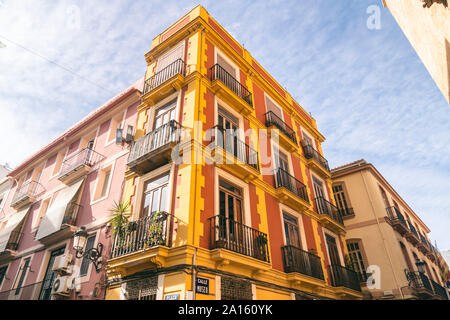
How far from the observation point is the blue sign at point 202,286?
23.3 feet

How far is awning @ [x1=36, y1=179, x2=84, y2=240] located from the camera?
11.8m

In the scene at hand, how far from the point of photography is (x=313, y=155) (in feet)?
53.6

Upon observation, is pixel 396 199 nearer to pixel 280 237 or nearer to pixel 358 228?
pixel 358 228

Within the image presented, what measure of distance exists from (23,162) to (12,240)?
5.86m

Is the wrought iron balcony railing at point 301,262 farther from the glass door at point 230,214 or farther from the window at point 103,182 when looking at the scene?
the window at point 103,182

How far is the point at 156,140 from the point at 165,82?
2619 mm

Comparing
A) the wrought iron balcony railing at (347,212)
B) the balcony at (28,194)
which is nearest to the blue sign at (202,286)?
the balcony at (28,194)

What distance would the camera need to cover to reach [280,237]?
10.8 m

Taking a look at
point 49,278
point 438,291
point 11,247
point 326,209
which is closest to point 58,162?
point 11,247

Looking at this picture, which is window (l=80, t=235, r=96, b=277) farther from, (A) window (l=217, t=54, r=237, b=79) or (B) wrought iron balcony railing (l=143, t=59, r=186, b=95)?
(A) window (l=217, t=54, r=237, b=79)

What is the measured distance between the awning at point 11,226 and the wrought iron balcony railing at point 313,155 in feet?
49.5

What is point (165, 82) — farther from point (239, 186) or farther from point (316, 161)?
point (316, 161)

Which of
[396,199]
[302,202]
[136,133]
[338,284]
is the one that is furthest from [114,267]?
[396,199]
